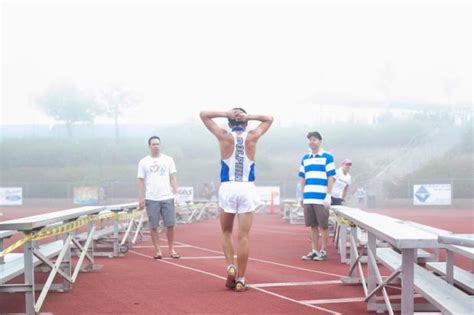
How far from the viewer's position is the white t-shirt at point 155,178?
9.15 meters

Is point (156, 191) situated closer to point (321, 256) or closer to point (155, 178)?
point (155, 178)

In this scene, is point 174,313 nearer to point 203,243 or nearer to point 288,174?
point 203,243

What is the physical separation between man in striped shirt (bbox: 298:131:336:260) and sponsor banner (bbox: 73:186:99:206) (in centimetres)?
2581

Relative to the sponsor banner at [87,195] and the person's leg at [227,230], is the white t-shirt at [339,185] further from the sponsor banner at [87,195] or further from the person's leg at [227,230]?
the sponsor banner at [87,195]

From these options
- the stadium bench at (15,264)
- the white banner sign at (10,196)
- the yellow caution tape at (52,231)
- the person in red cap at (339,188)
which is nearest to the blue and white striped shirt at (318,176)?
the person in red cap at (339,188)

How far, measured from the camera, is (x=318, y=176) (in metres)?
8.84

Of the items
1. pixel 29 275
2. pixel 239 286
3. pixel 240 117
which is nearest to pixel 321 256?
pixel 239 286

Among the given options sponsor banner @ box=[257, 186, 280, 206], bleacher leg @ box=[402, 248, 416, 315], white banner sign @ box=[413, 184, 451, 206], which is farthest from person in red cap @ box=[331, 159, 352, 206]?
white banner sign @ box=[413, 184, 451, 206]

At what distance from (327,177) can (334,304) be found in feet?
10.9

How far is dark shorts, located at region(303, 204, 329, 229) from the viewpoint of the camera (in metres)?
8.76

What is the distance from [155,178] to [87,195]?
1009 inches

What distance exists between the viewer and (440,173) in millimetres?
38938

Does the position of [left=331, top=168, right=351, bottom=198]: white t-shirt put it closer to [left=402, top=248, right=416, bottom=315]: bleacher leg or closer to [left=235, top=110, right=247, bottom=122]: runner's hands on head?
[left=235, top=110, right=247, bottom=122]: runner's hands on head

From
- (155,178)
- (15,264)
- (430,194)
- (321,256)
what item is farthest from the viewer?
(430,194)
